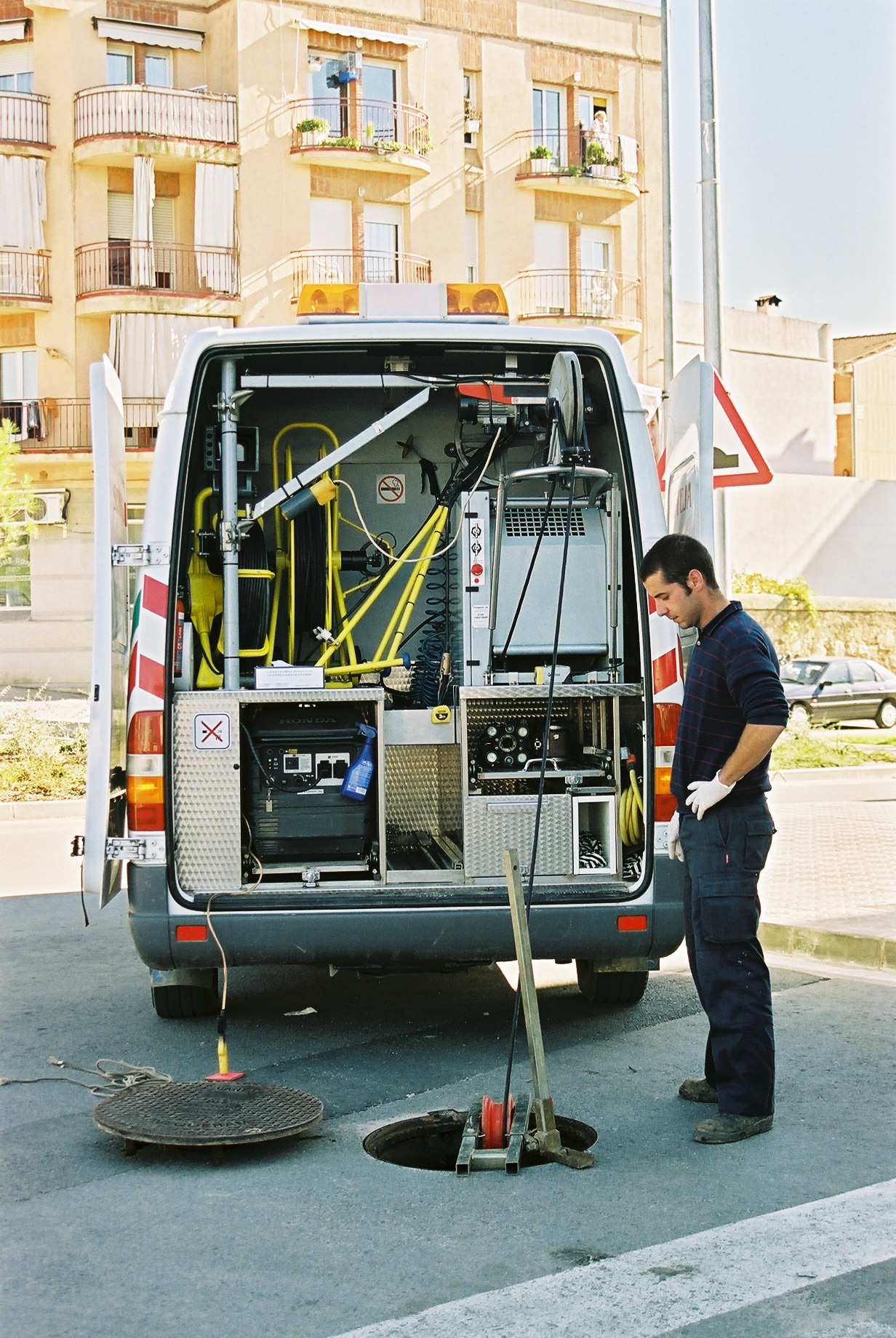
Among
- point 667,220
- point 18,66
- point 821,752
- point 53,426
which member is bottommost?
point 821,752

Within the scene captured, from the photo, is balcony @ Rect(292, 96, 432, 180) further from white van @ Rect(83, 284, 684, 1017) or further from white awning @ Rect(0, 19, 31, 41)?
white van @ Rect(83, 284, 684, 1017)

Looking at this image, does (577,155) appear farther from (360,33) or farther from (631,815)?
(631,815)

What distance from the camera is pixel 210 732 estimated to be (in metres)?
5.96

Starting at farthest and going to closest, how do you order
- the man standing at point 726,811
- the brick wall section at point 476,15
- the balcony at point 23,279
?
1. the brick wall section at point 476,15
2. the balcony at point 23,279
3. the man standing at point 726,811

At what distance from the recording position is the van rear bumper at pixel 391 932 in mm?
5777

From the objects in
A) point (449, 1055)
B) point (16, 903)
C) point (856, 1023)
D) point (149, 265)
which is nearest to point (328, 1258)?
point (449, 1055)

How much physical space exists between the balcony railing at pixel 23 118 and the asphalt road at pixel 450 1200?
101 feet

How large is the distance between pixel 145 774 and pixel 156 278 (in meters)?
30.8

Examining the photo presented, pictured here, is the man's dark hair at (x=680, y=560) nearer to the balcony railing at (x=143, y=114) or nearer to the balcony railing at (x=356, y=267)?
the balcony railing at (x=356, y=267)

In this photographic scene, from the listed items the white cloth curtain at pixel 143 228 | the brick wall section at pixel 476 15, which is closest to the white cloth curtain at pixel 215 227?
the white cloth curtain at pixel 143 228

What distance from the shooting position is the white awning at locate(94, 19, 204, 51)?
34.3 m

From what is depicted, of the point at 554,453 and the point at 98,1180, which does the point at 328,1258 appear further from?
the point at 554,453

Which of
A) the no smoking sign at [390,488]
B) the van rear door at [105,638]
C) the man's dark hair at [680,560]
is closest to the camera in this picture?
the man's dark hair at [680,560]

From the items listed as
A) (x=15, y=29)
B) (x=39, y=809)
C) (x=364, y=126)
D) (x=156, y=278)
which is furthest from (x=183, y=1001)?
(x=15, y=29)
